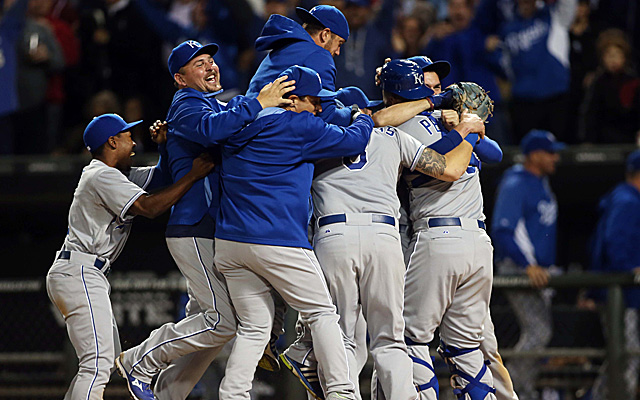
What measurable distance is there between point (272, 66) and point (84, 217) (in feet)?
4.27

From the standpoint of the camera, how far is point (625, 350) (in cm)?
724

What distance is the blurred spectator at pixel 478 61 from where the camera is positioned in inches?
338

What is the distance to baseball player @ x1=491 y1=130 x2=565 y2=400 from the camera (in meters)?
7.34

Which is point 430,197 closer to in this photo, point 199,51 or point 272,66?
point 272,66

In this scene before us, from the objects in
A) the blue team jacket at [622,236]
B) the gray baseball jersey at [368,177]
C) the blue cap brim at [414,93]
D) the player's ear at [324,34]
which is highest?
the player's ear at [324,34]

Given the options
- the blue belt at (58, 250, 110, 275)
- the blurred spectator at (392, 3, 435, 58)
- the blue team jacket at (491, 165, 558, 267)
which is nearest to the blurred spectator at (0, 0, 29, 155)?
the blurred spectator at (392, 3, 435, 58)

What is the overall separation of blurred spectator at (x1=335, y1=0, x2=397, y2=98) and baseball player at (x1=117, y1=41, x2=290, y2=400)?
3.52 meters

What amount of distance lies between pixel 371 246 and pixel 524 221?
321cm

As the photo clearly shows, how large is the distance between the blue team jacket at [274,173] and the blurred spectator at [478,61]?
409 cm

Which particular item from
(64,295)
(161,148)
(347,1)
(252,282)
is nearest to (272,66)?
(161,148)

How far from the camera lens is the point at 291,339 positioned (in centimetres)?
741

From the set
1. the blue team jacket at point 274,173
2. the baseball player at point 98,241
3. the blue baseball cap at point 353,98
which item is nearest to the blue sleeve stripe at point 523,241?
the blue baseball cap at point 353,98

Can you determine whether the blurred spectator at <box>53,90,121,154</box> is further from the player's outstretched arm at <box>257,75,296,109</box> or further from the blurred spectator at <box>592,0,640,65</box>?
the blurred spectator at <box>592,0,640,65</box>

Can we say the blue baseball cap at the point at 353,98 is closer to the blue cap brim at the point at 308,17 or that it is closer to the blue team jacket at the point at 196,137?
the blue cap brim at the point at 308,17
